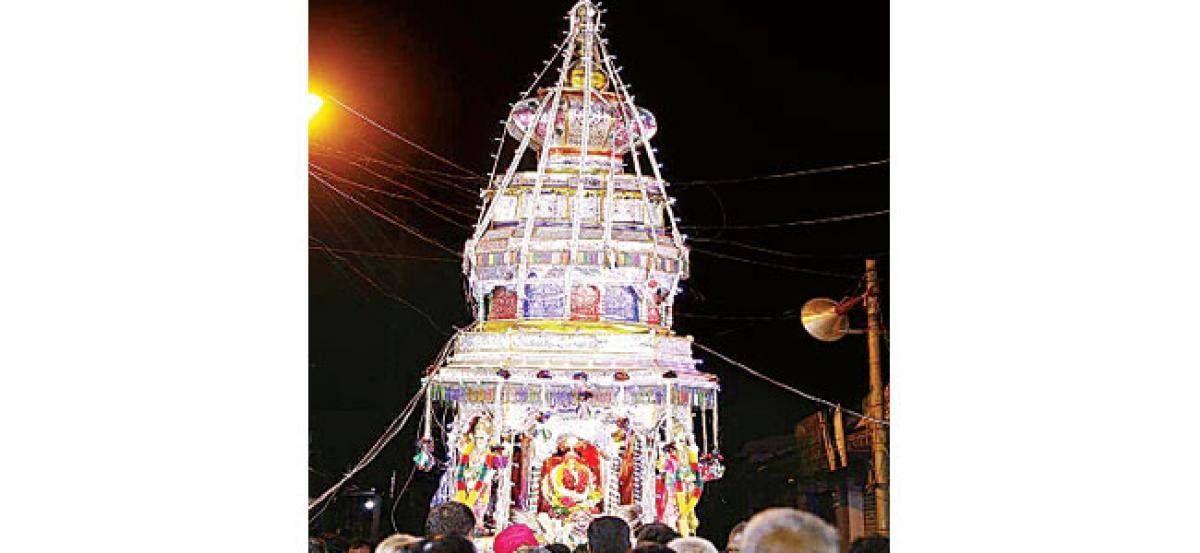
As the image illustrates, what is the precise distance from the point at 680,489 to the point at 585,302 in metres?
0.63

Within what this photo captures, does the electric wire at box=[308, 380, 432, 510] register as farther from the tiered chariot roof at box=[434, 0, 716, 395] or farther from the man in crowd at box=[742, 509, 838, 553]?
the man in crowd at box=[742, 509, 838, 553]

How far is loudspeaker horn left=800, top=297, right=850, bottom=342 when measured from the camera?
431 centimetres

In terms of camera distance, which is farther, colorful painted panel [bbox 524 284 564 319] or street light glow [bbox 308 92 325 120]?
colorful painted panel [bbox 524 284 564 319]

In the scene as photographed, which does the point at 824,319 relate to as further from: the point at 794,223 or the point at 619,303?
the point at 619,303

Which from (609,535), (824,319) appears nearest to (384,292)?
(609,535)

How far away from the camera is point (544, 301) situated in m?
4.40

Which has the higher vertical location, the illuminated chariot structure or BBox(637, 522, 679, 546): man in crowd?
the illuminated chariot structure

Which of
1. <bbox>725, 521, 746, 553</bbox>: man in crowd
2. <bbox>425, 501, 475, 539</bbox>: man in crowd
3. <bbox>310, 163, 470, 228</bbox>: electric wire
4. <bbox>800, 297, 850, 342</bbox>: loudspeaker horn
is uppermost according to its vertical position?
<bbox>310, 163, 470, 228</bbox>: electric wire

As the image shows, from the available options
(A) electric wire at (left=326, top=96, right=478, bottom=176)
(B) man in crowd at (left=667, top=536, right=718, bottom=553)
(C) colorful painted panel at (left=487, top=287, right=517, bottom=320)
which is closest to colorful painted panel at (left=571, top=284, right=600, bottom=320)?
(C) colorful painted panel at (left=487, top=287, right=517, bottom=320)

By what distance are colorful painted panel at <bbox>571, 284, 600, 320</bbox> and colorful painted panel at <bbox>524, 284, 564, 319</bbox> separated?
0.04 meters
